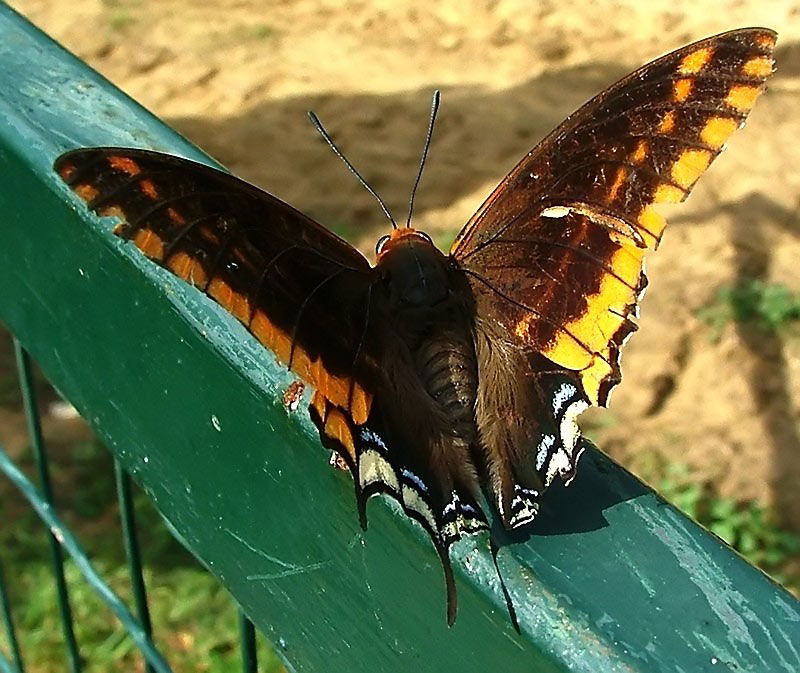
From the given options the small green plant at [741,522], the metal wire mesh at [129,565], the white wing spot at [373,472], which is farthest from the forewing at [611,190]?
the small green plant at [741,522]

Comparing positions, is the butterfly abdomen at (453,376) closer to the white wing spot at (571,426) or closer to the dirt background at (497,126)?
the white wing spot at (571,426)

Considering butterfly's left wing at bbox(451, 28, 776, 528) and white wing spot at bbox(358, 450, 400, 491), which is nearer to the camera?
white wing spot at bbox(358, 450, 400, 491)

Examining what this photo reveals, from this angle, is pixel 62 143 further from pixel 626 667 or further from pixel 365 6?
pixel 365 6

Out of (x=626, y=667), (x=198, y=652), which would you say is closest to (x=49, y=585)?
(x=198, y=652)

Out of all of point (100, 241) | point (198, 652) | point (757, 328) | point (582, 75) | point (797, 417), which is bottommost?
point (198, 652)

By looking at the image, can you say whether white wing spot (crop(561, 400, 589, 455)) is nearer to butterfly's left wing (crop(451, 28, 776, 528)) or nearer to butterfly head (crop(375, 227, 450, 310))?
butterfly's left wing (crop(451, 28, 776, 528))

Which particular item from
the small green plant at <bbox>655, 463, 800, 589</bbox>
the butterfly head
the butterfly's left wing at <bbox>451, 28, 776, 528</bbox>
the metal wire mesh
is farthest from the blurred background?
the butterfly's left wing at <bbox>451, 28, 776, 528</bbox>
